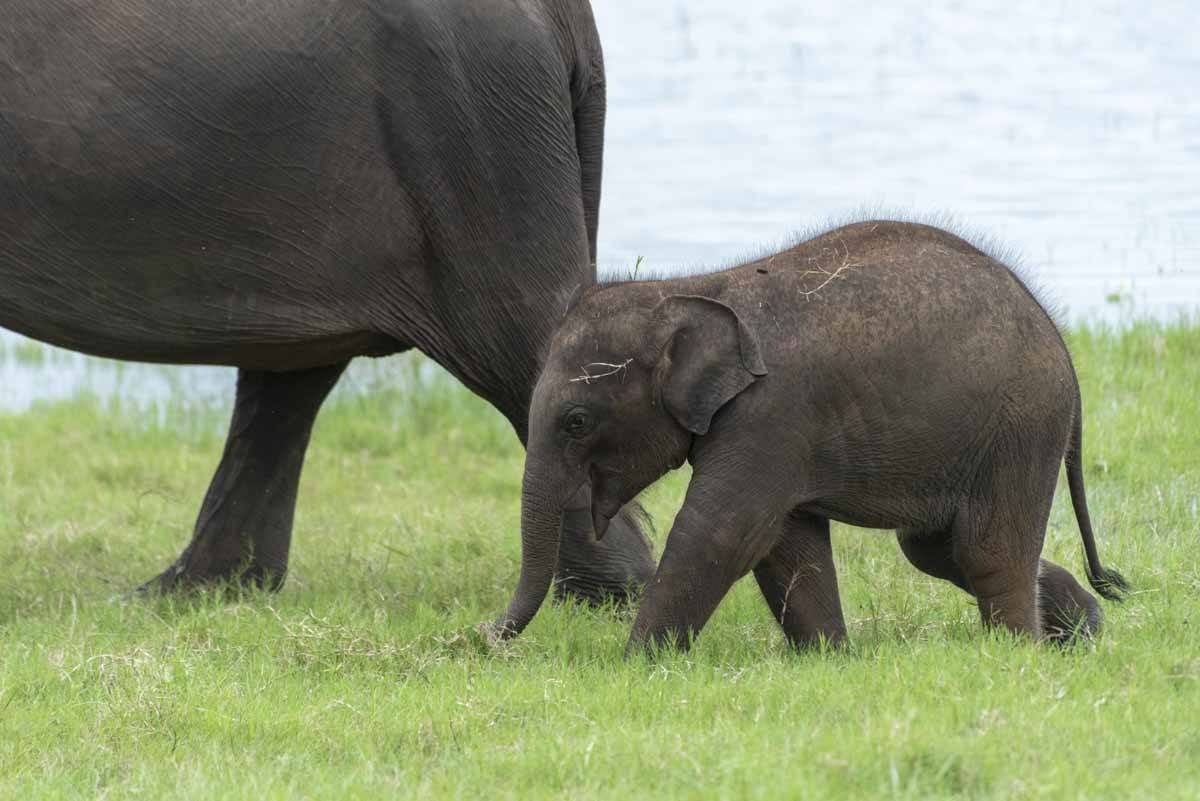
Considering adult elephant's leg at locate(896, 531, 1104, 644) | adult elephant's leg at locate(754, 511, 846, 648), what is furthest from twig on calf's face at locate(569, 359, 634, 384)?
adult elephant's leg at locate(896, 531, 1104, 644)

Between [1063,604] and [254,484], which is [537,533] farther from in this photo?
[254,484]

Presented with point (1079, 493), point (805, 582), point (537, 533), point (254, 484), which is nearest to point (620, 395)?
point (537, 533)

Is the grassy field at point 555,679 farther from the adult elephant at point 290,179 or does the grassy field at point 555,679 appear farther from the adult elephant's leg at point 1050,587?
the adult elephant at point 290,179

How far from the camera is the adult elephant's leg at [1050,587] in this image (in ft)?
18.6

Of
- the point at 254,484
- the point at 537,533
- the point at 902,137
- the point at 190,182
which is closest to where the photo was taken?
the point at 537,533

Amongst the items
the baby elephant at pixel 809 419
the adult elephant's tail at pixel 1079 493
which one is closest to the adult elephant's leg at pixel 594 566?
the baby elephant at pixel 809 419

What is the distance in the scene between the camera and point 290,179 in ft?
20.7

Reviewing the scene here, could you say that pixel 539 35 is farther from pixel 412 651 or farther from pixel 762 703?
pixel 762 703

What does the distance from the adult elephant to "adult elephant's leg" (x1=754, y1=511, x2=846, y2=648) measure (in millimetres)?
1013

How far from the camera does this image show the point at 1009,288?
5.45m

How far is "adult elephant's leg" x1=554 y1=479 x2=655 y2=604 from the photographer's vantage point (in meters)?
6.75

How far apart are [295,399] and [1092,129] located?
8703 mm

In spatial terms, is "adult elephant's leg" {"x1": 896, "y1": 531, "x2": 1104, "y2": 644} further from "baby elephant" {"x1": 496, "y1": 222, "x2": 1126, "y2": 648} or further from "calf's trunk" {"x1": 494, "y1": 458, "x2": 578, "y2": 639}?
"calf's trunk" {"x1": 494, "y1": 458, "x2": 578, "y2": 639}

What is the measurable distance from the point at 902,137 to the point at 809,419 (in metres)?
10.0
